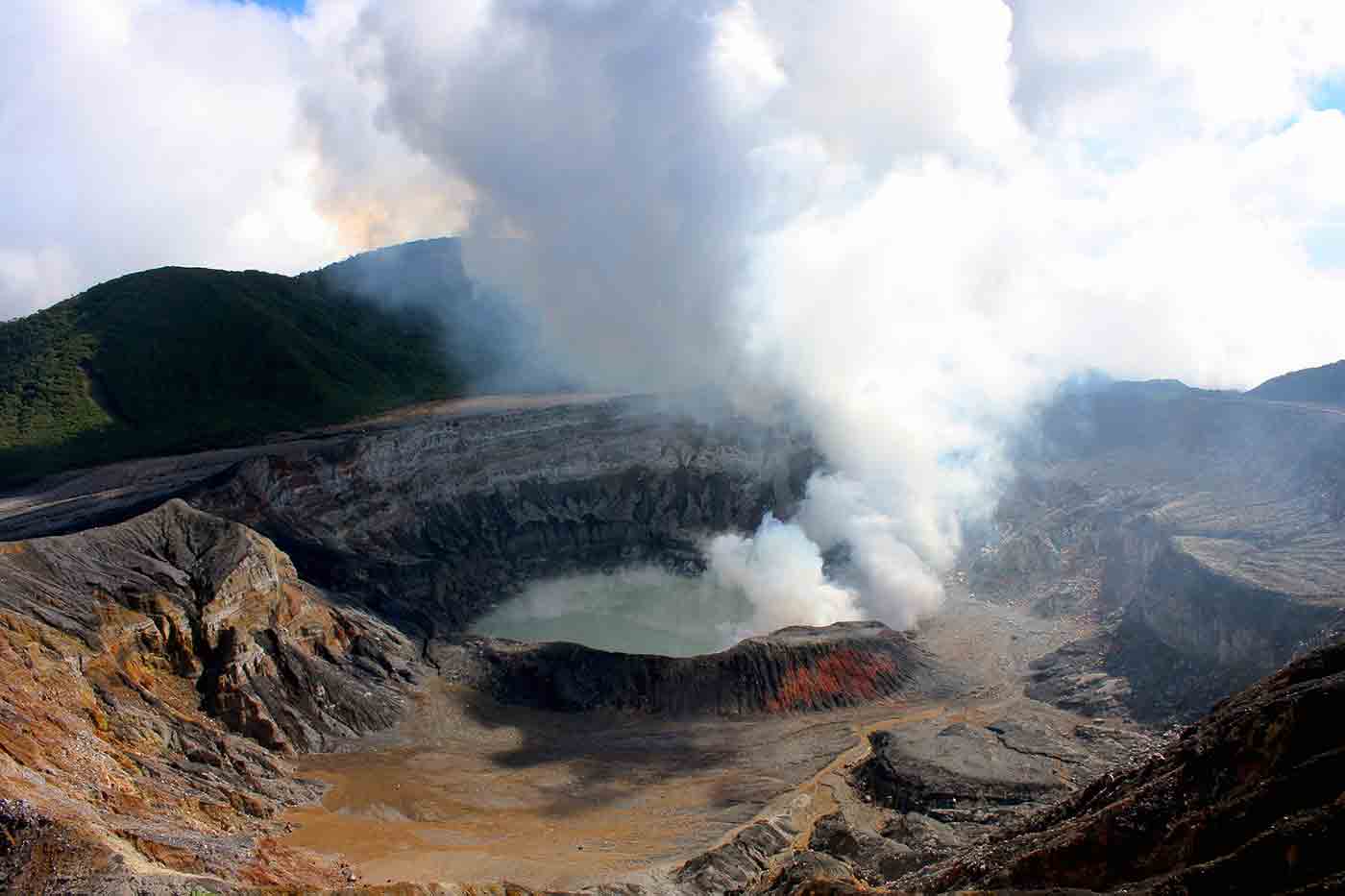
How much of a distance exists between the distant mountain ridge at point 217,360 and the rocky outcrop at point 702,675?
57.8 m

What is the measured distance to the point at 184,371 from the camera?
410 feet

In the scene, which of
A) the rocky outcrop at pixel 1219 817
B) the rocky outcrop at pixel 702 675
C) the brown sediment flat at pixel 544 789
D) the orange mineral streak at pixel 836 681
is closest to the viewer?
the rocky outcrop at pixel 1219 817

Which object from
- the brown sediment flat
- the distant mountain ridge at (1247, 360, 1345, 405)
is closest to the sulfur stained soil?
the brown sediment flat

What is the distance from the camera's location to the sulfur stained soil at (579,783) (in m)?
44.3

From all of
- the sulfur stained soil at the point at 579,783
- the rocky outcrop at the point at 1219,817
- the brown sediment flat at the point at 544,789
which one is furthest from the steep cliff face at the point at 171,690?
the rocky outcrop at the point at 1219,817

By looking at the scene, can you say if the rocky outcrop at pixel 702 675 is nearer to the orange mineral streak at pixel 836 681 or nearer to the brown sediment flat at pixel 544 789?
the orange mineral streak at pixel 836 681

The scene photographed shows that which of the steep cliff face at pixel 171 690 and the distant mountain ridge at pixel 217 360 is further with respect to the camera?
the distant mountain ridge at pixel 217 360

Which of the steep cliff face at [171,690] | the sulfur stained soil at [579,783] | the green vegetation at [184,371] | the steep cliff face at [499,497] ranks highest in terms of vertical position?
the green vegetation at [184,371]

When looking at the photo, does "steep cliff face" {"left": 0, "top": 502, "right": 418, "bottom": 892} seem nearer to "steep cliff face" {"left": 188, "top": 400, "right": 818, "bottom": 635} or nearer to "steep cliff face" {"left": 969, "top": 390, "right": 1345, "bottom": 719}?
"steep cliff face" {"left": 188, "top": 400, "right": 818, "bottom": 635}

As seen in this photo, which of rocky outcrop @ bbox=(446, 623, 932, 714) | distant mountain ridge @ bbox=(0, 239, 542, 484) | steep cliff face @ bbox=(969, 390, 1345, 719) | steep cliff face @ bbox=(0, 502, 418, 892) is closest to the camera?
steep cliff face @ bbox=(0, 502, 418, 892)

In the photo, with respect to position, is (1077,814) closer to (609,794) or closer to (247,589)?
(609,794)

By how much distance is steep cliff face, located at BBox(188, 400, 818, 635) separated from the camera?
3031 inches

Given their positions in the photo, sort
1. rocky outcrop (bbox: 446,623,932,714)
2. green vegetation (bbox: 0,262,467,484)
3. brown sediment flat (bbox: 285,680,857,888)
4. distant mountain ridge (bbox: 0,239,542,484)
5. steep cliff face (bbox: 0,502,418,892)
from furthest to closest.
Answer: distant mountain ridge (bbox: 0,239,542,484) → green vegetation (bbox: 0,262,467,484) → rocky outcrop (bbox: 446,623,932,714) → brown sediment flat (bbox: 285,680,857,888) → steep cliff face (bbox: 0,502,418,892)

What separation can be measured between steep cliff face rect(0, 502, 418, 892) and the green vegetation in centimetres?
5351
